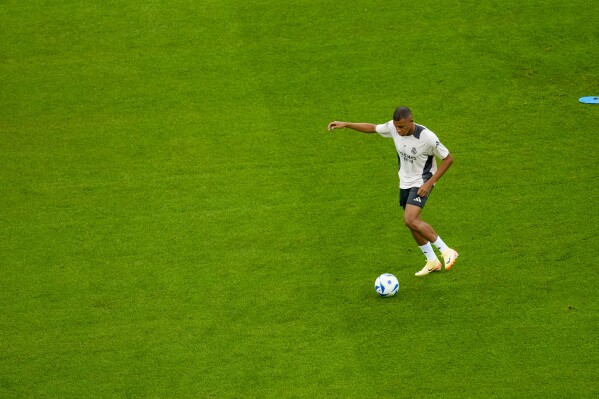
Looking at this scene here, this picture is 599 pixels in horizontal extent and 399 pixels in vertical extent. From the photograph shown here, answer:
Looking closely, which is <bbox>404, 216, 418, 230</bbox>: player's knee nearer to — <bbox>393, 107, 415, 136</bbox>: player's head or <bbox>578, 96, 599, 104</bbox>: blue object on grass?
<bbox>393, 107, 415, 136</bbox>: player's head

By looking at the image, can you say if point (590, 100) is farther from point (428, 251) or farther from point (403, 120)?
point (403, 120)

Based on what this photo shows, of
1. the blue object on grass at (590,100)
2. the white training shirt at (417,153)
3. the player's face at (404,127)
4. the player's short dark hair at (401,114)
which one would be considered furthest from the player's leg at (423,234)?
the blue object on grass at (590,100)

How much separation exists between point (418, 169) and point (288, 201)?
255cm

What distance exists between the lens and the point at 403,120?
9859mm

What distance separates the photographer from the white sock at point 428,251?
34.3 ft

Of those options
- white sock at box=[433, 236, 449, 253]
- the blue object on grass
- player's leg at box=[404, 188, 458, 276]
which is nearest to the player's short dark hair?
player's leg at box=[404, 188, 458, 276]

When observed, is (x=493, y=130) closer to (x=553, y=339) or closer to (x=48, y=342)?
(x=553, y=339)

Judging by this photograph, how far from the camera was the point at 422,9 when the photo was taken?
656 inches

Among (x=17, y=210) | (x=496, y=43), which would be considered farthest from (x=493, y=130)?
(x=17, y=210)

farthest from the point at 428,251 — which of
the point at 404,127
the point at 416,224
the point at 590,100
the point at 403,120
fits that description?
the point at 590,100

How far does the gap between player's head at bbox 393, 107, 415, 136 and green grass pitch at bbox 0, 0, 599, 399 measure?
181cm

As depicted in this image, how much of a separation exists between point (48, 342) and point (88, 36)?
8095 millimetres

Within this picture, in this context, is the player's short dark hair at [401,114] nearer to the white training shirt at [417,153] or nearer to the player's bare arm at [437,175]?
the white training shirt at [417,153]

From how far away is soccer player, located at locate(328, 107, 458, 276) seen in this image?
10.0 m
